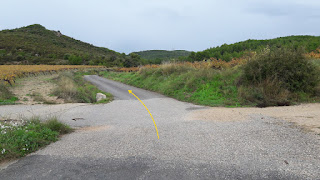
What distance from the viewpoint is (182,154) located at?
4059 millimetres

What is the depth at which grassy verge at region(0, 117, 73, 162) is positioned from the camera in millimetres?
4175

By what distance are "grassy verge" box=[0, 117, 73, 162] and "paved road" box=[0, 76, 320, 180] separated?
0.25m

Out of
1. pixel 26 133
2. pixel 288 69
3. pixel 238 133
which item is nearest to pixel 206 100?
pixel 288 69

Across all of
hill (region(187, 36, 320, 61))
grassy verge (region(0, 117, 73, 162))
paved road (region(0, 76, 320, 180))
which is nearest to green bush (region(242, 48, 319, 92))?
paved road (region(0, 76, 320, 180))

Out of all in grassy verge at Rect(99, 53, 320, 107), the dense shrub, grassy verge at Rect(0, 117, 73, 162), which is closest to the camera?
grassy verge at Rect(0, 117, 73, 162)

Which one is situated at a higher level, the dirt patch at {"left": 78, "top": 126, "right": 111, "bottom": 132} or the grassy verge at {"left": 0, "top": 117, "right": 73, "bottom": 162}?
the grassy verge at {"left": 0, "top": 117, "right": 73, "bottom": 162}

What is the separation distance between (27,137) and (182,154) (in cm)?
371

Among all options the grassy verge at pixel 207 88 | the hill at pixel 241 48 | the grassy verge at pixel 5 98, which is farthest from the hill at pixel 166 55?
the grassy verge at pixel 5 98

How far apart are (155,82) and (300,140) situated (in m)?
13.3

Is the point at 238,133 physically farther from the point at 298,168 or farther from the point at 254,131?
the point at 298,168

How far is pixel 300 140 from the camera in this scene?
173 inches

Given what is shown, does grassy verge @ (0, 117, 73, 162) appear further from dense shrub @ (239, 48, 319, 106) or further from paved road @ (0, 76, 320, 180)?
dense shrub @ (239, 48, 319, 106)

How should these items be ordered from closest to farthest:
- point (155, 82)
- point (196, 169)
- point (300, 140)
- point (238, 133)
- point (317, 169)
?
point (317, 169) < point (196, 169) < point (300, 140) < point (238, 133) < point (155, 82)

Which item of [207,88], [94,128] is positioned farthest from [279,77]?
[94,128]
